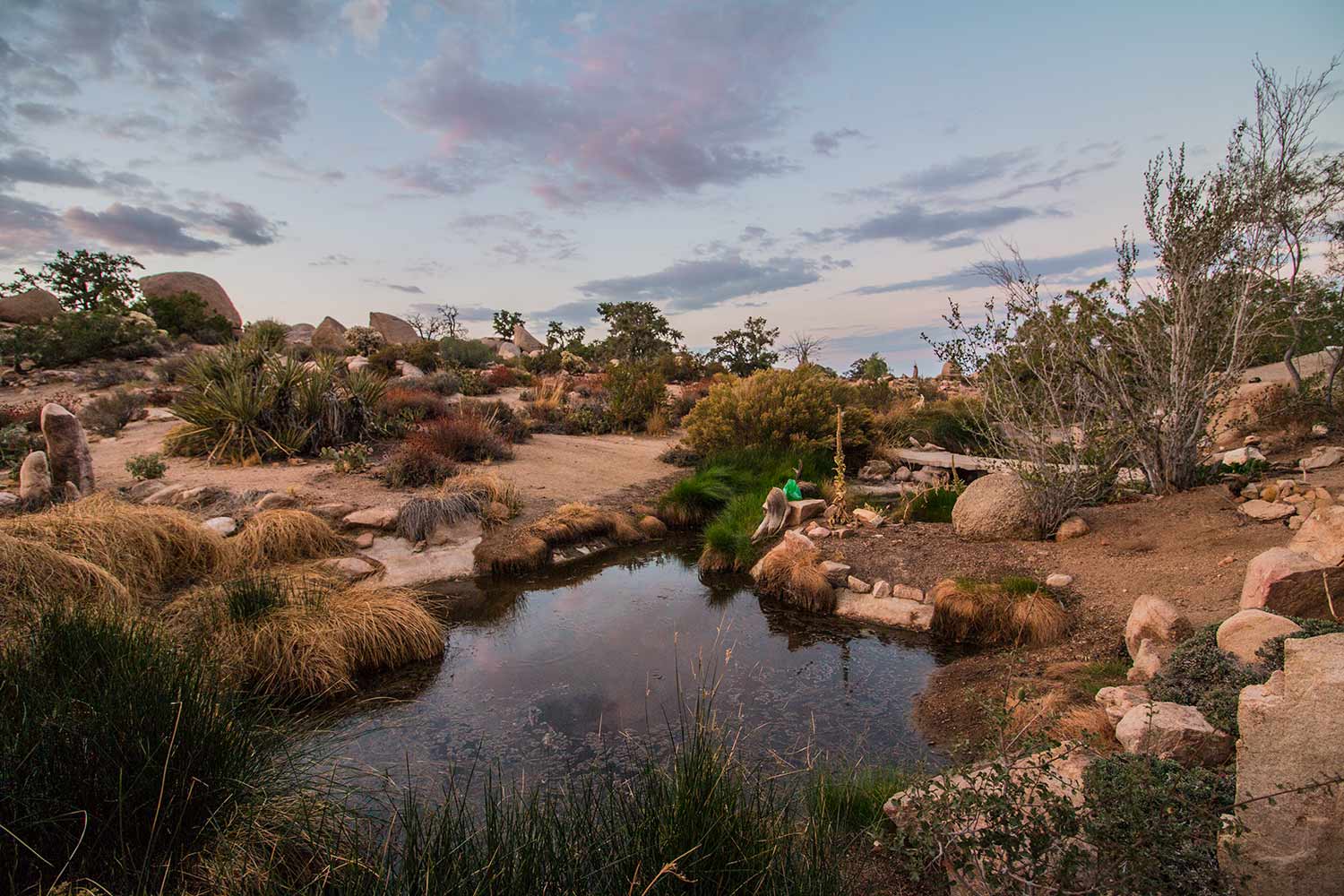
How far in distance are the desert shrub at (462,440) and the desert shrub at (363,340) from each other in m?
17.8

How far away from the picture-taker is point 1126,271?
801 cm

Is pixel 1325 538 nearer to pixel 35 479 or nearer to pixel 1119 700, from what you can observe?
pixel 1119 700

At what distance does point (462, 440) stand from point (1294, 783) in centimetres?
1228

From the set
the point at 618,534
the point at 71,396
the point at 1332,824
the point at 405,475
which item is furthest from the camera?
the point at 71,396

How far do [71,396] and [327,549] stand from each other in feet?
43.9

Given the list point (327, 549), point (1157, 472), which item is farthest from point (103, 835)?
point (1157, 472)

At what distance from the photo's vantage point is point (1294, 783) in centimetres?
211

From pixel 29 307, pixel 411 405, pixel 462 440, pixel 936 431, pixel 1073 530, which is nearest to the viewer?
pixel 1073 530

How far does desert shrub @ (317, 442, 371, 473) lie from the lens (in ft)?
35.7

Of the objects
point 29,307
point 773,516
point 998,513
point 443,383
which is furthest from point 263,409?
point 29,307

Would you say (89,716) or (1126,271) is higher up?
(1126,271)

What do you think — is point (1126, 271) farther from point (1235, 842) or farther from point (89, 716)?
point (89, 716)

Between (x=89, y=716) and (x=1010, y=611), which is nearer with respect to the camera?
(x=89, y=716)

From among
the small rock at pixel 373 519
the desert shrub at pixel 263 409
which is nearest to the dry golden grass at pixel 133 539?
the small rock at pixel 373 519
